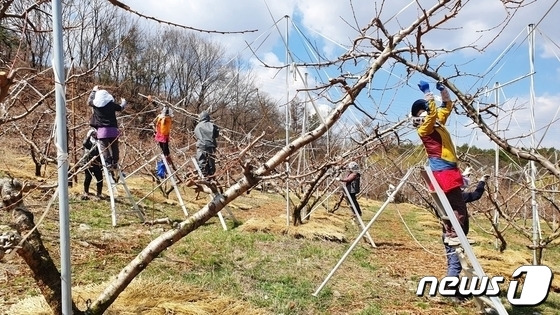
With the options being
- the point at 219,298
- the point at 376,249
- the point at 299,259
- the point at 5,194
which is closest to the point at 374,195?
the point at 376,249

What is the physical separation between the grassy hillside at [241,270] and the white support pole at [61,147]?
3.37 feet

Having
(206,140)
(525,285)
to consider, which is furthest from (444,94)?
(206,140)

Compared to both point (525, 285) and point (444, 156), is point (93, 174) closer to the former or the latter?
point (444, 156)

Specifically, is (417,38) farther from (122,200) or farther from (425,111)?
(122,200)

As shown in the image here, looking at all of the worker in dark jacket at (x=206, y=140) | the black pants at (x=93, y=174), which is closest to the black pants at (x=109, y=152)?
the black pants at (x=93, y=174)

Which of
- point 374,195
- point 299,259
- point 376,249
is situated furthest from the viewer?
point 374,195

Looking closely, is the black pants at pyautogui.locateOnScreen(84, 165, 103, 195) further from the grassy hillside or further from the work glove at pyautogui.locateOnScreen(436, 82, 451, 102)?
the work glove at pyautogui.locateOnScreen(436, 82, 451, 102)

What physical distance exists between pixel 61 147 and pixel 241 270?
10.6 ft

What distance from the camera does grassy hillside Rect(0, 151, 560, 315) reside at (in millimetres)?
3465

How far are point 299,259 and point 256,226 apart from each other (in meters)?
1.37

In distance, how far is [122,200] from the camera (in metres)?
8.11

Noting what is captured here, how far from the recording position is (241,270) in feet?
15.9

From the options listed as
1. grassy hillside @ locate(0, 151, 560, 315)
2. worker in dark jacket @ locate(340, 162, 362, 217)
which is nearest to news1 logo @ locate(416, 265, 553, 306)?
grassy hillside @ locate(0, 151, 560, 315)

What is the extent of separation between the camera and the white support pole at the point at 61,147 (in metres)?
1.81
